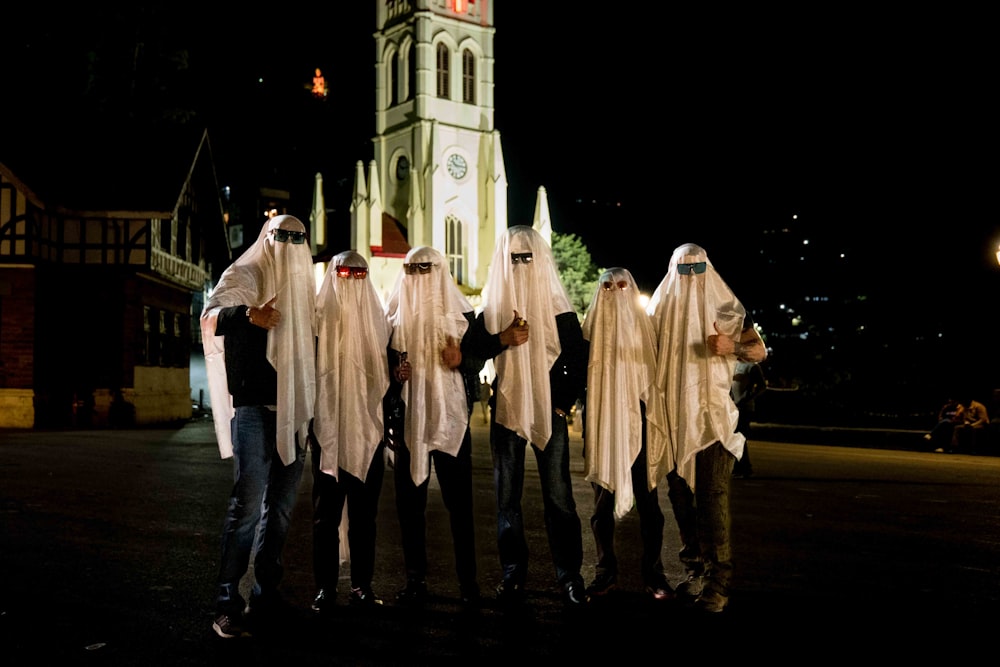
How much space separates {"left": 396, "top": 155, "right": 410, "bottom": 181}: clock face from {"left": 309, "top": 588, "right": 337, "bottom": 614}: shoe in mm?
61929

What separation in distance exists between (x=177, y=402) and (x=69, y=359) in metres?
4.67

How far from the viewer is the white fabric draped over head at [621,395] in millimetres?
6812

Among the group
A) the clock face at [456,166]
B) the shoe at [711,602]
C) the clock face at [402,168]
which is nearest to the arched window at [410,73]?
the clock face at [402,168]

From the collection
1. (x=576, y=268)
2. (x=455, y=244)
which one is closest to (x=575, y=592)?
(x=576, y=268)

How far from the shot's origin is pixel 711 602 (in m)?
6.17

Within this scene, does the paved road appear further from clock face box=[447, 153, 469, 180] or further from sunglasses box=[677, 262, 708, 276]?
clock face box=[447, 153, 469, 180]

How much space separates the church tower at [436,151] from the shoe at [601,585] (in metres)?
55.9

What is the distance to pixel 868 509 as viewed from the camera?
11211mm

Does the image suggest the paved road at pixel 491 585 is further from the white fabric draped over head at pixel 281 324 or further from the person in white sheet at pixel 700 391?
the white fabric draped over head at pixel 281 324

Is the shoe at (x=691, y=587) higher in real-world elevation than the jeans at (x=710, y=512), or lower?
lower

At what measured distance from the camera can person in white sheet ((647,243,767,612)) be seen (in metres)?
6.49

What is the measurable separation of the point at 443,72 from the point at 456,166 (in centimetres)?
631

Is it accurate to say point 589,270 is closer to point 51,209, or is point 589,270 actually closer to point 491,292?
point 51,209

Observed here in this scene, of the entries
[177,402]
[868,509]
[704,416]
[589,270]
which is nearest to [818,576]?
[704,416]
